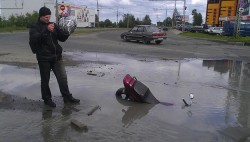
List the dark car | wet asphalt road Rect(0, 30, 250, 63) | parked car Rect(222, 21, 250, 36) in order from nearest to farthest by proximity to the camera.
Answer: wet asphalt road Rect(0, 30, 250, 63) → the dark car → parked car Rect(222, 21, 250, 36)

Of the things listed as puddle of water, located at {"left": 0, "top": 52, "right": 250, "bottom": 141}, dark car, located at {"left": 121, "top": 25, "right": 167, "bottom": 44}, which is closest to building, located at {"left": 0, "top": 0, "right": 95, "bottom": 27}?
dark car, located at {"left": 121, "top": 25, "right": 167, "bottom": 44}

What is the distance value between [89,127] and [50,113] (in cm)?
110

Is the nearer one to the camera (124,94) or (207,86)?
(124,94)

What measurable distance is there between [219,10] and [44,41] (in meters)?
98.1

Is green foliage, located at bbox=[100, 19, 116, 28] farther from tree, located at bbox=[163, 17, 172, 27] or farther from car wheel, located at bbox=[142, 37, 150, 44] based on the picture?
car wheel, located at bbox=[142, 37, 150, 44]

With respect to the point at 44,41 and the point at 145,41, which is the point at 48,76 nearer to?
the point at 44,41

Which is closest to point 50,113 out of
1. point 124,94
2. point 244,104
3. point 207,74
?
point 124,94

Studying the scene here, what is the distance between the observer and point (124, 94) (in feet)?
26.8

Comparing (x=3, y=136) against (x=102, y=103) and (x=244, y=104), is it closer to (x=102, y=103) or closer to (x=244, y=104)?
(x=102, y=103)

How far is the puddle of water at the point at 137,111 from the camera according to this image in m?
5.55

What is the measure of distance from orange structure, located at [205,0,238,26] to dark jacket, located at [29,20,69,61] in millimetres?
87163

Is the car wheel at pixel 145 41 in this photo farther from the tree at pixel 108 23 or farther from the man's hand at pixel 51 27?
the tree at pixel 108 23

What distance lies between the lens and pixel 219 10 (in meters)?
99.7

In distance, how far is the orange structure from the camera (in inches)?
3711
